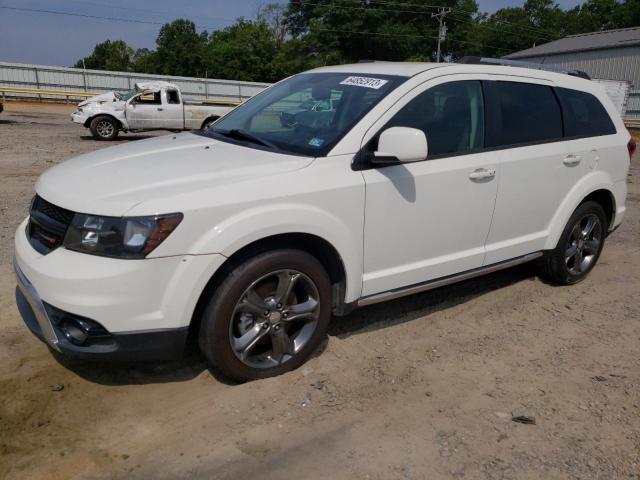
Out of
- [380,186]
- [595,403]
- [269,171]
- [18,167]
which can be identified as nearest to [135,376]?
[269,171]

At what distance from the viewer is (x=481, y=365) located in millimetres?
3596

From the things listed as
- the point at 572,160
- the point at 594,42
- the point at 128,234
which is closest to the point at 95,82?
the point at 572,160

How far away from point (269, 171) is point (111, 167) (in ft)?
3.02

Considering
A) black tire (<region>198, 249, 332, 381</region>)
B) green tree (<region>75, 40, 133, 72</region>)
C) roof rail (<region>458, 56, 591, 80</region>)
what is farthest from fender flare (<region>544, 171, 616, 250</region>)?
green tree (<region>75, 40, 133, 72</region>)

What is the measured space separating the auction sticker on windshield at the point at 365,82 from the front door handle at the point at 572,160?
5.70 ft

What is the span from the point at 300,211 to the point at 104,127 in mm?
14964

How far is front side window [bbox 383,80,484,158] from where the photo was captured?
3.62 metres

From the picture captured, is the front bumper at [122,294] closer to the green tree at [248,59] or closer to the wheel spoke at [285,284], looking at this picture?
the wheel spoke at [285,284]

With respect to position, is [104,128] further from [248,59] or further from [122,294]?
[248,59]

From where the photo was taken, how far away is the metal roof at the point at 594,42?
146 feet

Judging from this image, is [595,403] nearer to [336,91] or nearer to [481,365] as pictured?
[481,365]

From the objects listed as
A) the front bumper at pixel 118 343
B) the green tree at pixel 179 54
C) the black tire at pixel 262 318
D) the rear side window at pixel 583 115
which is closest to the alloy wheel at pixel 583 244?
the rear side window at pixel 583 115

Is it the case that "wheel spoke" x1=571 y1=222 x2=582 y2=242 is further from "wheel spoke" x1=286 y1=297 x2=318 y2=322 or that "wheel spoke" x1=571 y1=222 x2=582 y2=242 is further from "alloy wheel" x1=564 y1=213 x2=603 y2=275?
"wheel spoke" x1=286 y1=297 x2=318 y2=322

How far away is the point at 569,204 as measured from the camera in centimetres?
458
